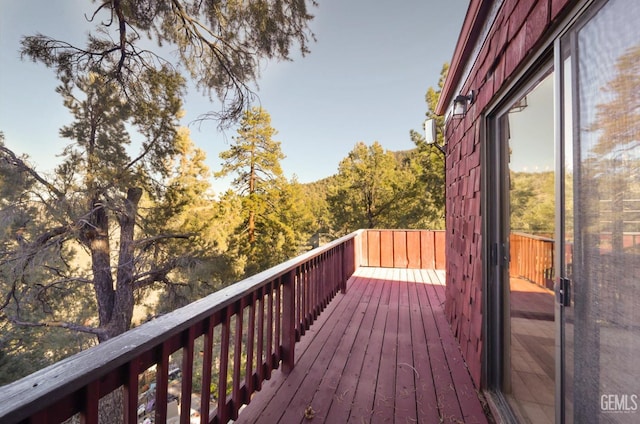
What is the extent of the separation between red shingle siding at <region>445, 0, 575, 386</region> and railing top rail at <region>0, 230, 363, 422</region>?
1.88 m

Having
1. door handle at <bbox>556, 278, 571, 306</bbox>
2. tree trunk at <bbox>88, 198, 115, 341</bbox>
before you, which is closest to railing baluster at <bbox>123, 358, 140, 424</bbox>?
door handle at <bbox>556, 278, 571, 306</bbox>

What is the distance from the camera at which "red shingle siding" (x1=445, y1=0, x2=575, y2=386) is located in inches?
54.0

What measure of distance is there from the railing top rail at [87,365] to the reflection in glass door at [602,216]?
143 centimetres

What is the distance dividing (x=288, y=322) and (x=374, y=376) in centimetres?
81

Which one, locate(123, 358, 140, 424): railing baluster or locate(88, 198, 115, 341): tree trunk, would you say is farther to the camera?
locate(88, 198, 115, 341): tree trunk

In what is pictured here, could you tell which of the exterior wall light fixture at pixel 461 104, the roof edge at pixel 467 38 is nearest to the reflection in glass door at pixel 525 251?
the exterior wall light fixture at pixel 461 104

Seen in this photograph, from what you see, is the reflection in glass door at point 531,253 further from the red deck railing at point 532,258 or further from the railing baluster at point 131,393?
the railing baluster at point 131,393

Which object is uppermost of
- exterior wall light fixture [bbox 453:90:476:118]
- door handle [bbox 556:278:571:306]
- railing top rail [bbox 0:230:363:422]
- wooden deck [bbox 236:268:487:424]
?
exterior wall light fixture [bbox 453:90:476:118]

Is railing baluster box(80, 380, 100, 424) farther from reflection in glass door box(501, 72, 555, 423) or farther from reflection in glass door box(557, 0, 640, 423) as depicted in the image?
reflection in glass door box(501, 72, 555, 423)

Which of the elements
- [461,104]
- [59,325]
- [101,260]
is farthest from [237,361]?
[59,325]

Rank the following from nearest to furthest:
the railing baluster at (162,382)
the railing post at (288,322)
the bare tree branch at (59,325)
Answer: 1. the railing baluster at (162,382)
2. the railing post at (288,322)
3. the bare tree branch at (59,325)

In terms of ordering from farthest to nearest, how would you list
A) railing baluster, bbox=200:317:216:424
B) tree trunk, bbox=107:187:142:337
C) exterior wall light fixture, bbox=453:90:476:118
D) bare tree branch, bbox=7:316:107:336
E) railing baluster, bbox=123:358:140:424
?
1. tree trunk, bbox=107:187:142:337
2. bare tree branch, bbox=7:316:107:336
3. exterior wall light fixture, bbox=453:90:476:118
4. railing baluster, bbox=200:317:216:424
5. railing baluster, bbox=123:358:140:424

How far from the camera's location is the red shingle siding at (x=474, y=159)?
4.50 feet

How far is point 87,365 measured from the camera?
699 millimetres
